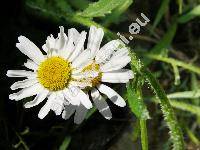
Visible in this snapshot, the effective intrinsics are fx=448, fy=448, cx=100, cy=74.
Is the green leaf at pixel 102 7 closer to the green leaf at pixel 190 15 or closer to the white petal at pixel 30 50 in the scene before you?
the white petal at pixel 30 50

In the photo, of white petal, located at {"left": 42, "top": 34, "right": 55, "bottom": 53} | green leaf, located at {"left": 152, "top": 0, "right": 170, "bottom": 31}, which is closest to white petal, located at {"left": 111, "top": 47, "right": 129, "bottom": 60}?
white petal, located at {"left": 42, "top": 34, "right": 55, "bottom": 53}

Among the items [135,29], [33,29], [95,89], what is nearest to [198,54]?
[135,29]

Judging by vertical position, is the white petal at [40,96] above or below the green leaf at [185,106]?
above

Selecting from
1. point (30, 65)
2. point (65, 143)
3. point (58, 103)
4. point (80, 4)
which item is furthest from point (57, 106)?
point (80, 4)

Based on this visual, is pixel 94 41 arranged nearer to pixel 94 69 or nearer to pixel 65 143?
pixel 94 69

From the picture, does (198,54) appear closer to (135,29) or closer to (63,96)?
(135,29)

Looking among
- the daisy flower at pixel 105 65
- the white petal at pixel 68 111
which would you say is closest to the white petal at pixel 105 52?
the daisy flower at pixel 105 65
